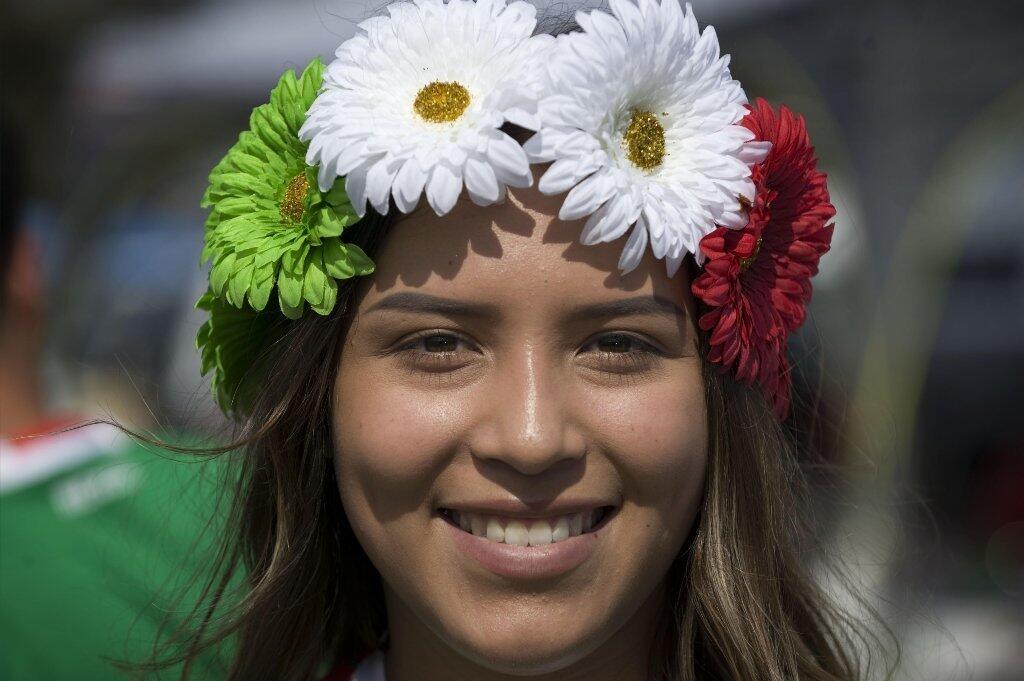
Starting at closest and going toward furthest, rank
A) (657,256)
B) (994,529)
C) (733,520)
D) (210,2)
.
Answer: (657,256), (733,520), (994,529), (210,2)

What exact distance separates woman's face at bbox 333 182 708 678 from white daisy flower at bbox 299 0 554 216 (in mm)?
77

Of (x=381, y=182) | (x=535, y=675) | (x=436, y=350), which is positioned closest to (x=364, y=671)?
(x=535, y=675)

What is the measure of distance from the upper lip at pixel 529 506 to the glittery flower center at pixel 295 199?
19.4 inches

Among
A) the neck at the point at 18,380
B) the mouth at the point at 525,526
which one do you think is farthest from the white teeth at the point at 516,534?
the neck at the point at 18,380

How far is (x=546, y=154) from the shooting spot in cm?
150

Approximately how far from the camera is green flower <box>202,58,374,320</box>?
1629 mm

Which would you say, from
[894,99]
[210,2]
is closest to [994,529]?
[894,99]

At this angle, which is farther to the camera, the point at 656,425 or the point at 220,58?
the point at 220,58

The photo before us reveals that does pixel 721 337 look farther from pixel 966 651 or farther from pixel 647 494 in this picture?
pixel 966 651

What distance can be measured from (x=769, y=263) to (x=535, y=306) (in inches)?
17.5

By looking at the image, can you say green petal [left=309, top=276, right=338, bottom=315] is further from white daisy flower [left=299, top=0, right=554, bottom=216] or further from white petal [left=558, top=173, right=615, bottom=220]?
white petal [left=558, top=173, right=615, bottom=220]

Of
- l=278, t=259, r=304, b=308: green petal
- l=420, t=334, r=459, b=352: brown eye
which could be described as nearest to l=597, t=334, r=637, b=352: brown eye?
l=420, t=334, r=459, b=352: brown eye

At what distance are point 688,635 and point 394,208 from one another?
0.81 m

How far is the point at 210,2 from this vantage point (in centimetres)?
562
